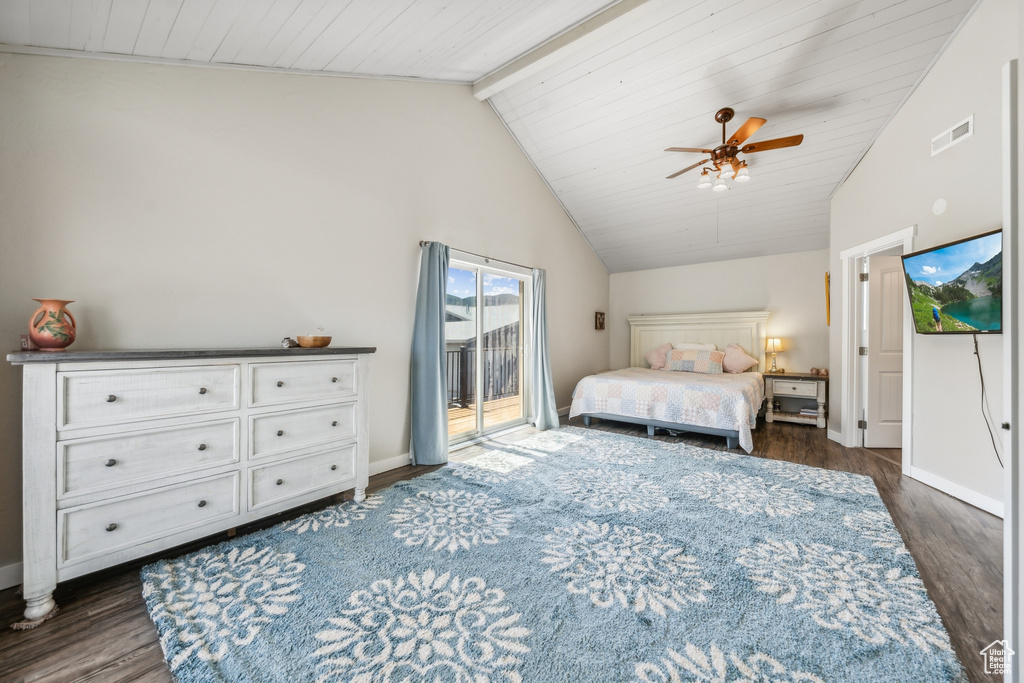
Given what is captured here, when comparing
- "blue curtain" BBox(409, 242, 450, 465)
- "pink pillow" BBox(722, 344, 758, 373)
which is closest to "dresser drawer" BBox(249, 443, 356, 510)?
"blue curtain" BBox(409, 242, 450, 465)

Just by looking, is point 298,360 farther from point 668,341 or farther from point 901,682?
point 668,341

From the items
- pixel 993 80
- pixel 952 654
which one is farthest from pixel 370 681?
pixel 993 80

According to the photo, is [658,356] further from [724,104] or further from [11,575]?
[11,575]

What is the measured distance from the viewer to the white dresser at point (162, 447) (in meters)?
1.62

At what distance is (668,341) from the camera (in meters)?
6.52

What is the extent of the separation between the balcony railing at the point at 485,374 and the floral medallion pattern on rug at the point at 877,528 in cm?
316

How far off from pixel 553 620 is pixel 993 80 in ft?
12.9

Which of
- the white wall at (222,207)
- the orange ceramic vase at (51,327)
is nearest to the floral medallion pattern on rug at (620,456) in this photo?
the white wall at (222,207)

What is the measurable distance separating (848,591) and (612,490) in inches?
54.7

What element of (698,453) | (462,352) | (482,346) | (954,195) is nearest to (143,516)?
(462,352)

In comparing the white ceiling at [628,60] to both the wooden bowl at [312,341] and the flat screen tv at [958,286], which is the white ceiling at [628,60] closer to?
the flat screen tv at [958,286]

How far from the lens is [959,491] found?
2812 mm

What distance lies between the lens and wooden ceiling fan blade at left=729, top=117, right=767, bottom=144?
298 centimetres

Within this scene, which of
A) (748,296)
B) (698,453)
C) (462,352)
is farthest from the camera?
(748,296)
